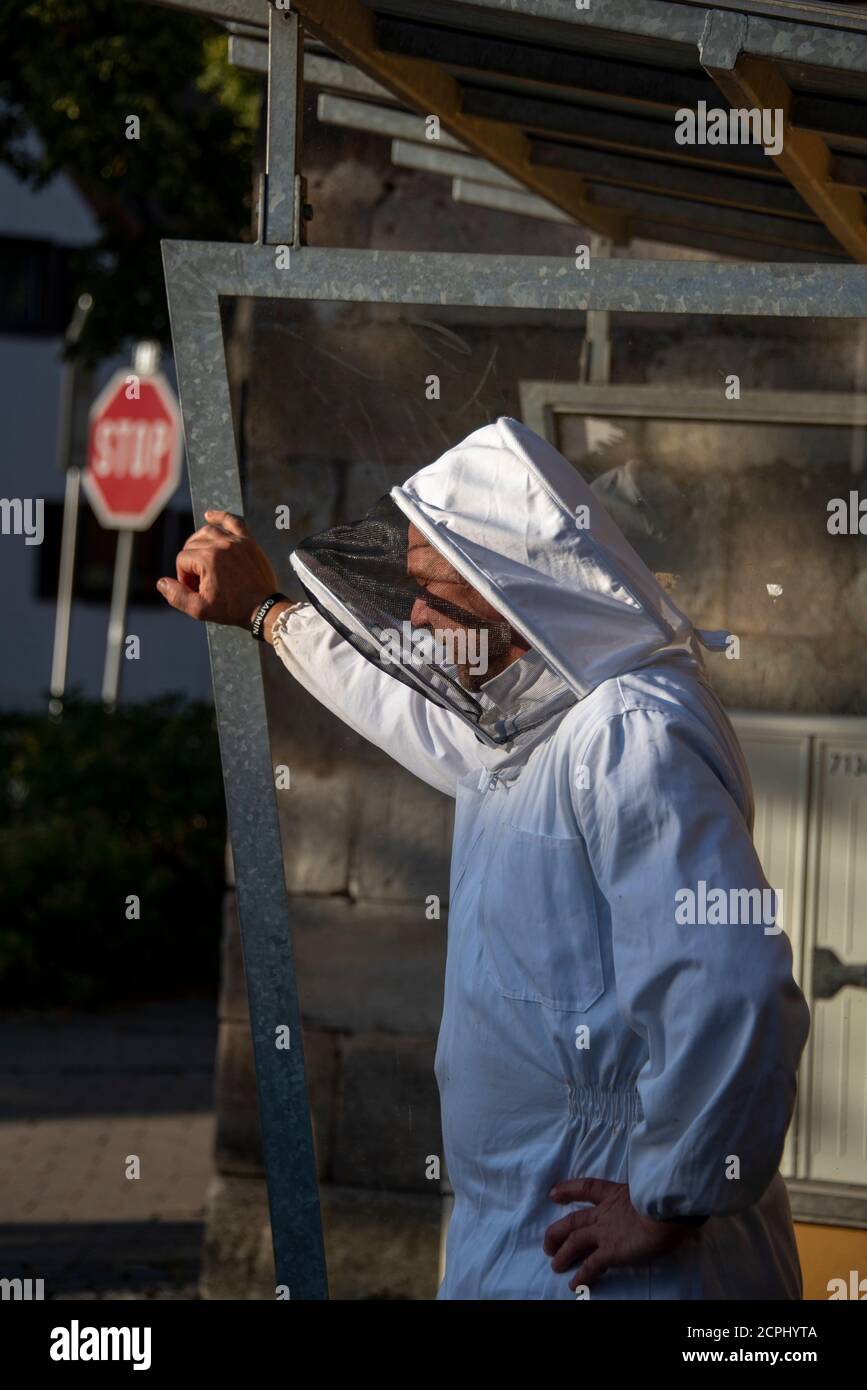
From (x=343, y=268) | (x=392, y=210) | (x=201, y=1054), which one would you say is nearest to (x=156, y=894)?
(x=201, y=1054)

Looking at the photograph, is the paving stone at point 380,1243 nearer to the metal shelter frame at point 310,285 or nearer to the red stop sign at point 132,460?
the metal shelter frame at point 310,285

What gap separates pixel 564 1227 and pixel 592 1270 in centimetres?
6

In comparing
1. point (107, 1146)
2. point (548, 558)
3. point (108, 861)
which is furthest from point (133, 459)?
point (548, 558)

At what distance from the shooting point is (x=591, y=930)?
6.91ft

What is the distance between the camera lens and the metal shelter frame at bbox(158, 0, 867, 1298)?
229 centimetres

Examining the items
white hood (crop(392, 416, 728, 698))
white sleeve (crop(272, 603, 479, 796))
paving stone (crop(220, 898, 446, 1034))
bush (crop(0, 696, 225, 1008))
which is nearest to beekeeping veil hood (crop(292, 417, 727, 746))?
white hood (crop(392, 416, 728, 698))

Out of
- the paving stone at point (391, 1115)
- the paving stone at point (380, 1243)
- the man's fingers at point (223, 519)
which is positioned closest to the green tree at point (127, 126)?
the man's fingers at point (223, 519)

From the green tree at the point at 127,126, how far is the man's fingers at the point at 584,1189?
6761 millimetres

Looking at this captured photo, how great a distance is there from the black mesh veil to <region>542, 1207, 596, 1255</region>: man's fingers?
0.62m

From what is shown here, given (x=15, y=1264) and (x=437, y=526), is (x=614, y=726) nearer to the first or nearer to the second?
(x=437, y=526)

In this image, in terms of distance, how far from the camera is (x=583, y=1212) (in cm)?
210

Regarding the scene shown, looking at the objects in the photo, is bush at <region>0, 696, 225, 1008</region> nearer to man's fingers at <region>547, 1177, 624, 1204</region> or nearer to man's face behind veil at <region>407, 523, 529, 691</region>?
man's face behind veil at <region>407, 523, 529, 691</region>

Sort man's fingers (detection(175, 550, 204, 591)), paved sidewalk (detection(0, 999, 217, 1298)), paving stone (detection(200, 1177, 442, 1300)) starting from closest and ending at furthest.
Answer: man's fingers (detection(175, 550, 204, 591)), paving stone (detection(200, 1177, 442, 1300)), paved sidewalk (detection(0, 999, 217, 1298))

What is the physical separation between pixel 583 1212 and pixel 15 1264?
3.71m
